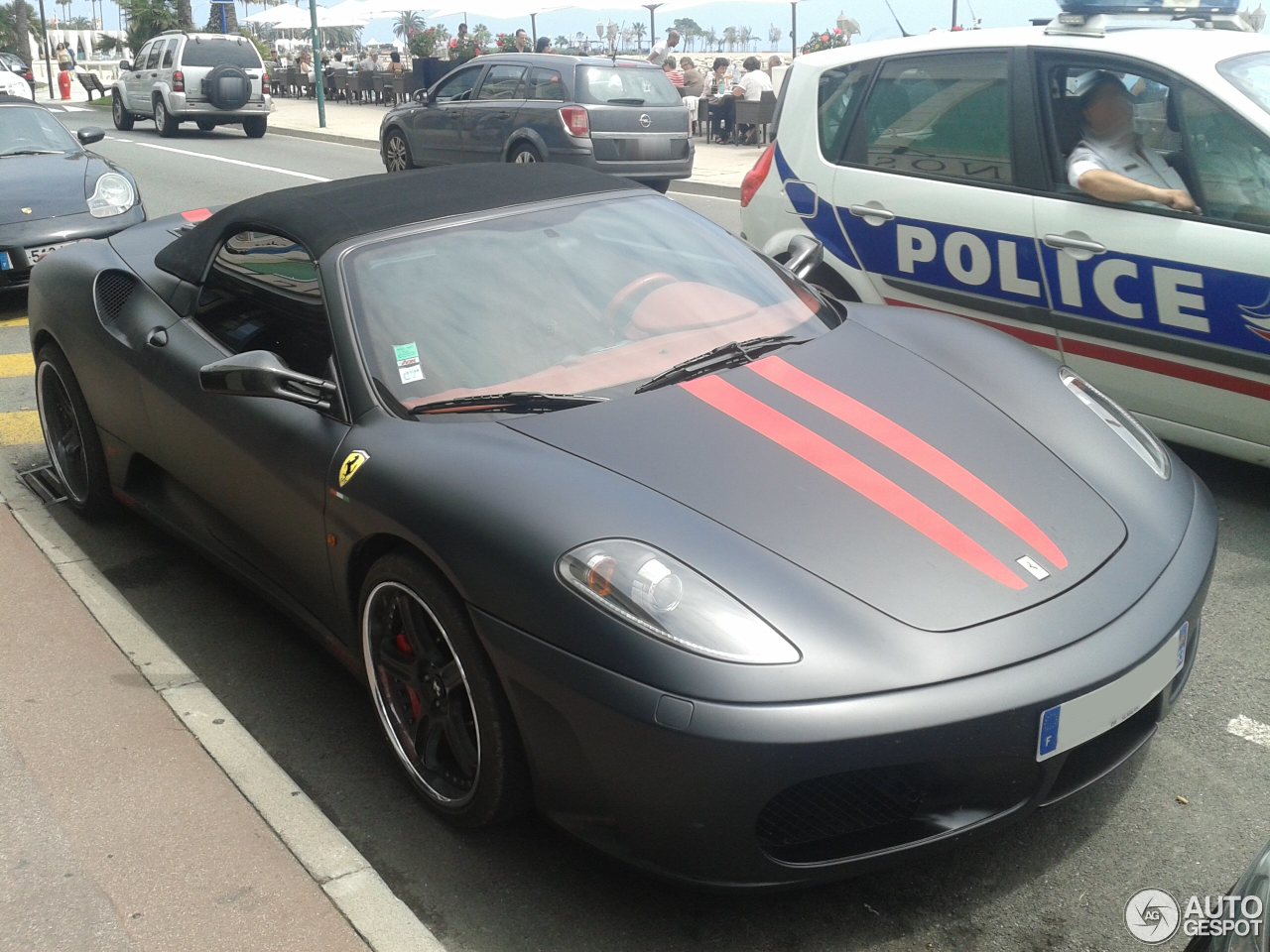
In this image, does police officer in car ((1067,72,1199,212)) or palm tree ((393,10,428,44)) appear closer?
police officer in car ((1067,72,1199,212))

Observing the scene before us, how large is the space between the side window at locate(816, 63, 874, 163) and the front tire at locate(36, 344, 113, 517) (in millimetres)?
3218

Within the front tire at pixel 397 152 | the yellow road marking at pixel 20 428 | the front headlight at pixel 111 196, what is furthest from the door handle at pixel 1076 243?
the front tire at pixel 397 152

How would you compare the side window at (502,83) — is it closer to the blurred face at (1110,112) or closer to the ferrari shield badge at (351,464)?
the blurred face at (1110,112)

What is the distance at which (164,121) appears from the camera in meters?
25.1

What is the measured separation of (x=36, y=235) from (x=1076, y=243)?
6.76 meters

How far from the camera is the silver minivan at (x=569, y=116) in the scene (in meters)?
13.8

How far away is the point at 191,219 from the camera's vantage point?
203 inches

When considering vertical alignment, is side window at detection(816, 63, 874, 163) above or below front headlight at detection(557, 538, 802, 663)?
above

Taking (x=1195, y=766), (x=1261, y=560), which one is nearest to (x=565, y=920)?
(x=1195, y=766)

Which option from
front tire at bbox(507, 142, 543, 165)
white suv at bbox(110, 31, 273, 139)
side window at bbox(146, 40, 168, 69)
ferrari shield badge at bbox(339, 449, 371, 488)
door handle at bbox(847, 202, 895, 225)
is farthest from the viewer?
side window at bbox(146, 40, 168, 69)

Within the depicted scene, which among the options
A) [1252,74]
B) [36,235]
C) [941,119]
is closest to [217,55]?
[36,235]

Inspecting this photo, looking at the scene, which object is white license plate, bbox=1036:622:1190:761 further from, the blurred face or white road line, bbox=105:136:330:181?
white road line, bbox=105:136:330:181

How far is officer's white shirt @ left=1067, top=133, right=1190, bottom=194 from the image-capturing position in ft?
15.7

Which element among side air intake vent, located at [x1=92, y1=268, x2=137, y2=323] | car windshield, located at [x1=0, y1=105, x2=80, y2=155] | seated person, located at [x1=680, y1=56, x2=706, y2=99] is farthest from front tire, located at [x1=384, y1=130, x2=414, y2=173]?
side air intake vent, located at [x1=92, y1=268, x2=137, y2=323]
